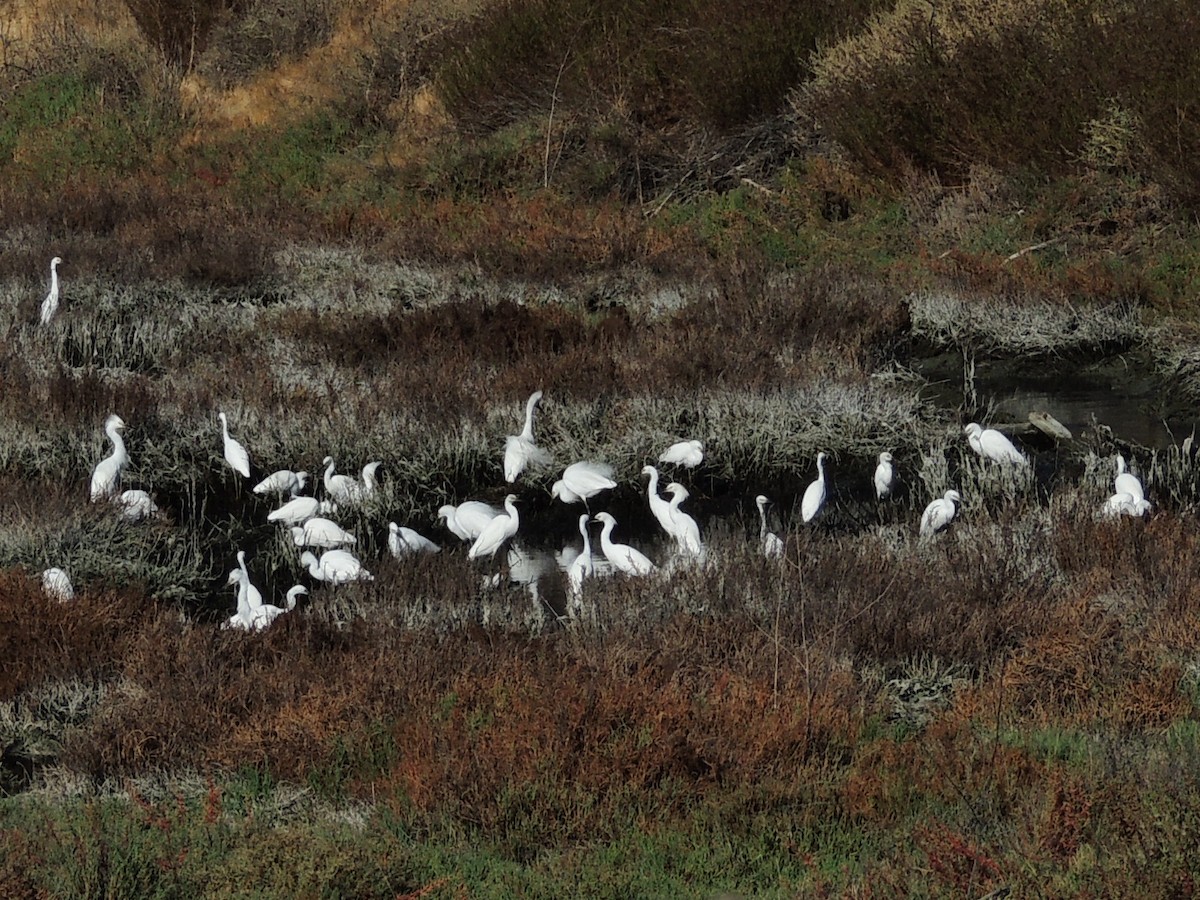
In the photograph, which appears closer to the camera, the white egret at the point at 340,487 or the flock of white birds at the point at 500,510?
the flock of white birds at the point at 500,510

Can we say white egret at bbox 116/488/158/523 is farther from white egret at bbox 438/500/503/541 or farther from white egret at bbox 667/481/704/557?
white egret at bbox 667/481/704/557

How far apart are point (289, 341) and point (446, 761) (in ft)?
25.5

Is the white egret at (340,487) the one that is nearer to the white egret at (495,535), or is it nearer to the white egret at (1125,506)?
the white egret at (495,535)

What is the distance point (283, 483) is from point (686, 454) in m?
2.47

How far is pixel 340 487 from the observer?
29.0ft

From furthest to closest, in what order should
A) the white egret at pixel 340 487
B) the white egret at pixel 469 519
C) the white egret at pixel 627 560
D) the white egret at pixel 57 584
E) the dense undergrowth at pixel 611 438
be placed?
1. the white egret at pixel 340 487
2. the white egret at pixel 469 519
3. the white egret at pixel 627 560
4. the white egret at pixel 57 584
5. the dense undergrowth at pixel 611 438

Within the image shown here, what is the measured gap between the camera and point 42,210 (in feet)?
55.3

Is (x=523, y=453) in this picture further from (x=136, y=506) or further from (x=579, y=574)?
(x=136, y=506)

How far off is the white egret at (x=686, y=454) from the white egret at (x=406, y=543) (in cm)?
178

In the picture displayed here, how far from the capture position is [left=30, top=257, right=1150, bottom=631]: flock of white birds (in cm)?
716

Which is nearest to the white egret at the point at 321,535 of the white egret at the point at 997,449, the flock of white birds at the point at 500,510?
the flock of white birds at the point at 500,510

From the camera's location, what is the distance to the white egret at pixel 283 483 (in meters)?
8.95

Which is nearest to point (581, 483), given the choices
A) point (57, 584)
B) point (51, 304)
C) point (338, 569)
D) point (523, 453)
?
point (523, 453)

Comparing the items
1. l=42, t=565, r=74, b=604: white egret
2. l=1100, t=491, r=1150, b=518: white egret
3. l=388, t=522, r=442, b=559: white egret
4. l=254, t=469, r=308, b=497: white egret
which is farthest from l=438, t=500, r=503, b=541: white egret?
l=1100, t=491, r=1150, b=518: white egret
